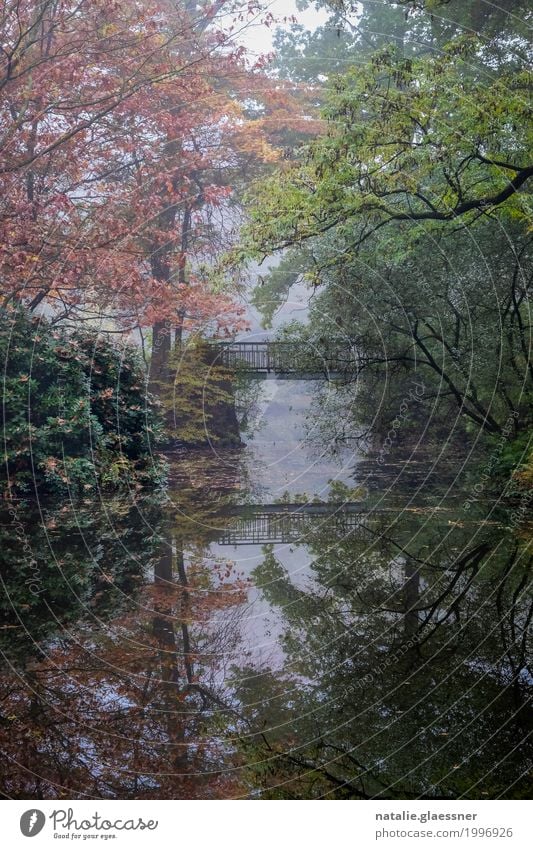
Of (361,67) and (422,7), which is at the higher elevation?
(422,7)

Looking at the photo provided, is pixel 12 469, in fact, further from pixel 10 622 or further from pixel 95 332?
pixel 10 622

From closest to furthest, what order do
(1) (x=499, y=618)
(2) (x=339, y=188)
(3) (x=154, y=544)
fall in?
(1) (x=499, y=618)
(3) (x=154, y=544)
(2) (x=339, y=188)

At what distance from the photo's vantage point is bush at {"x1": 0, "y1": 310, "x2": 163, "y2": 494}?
31.9 feet

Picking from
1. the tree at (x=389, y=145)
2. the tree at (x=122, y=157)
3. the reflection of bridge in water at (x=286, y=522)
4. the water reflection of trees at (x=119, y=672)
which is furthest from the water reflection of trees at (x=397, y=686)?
the tree at (x=122, y=157)

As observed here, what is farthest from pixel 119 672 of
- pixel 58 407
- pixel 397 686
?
pixel 58 407

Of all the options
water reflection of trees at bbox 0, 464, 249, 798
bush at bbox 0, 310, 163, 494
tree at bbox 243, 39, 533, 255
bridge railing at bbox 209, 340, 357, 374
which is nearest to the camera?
water reflection of trees at bbox 0, 464, 249, 798

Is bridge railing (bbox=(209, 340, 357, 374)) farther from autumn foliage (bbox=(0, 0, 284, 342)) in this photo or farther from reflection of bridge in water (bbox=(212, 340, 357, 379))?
autumn foliage (bbox=(0, 0, 284, 342))

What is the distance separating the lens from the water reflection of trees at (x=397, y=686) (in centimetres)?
348

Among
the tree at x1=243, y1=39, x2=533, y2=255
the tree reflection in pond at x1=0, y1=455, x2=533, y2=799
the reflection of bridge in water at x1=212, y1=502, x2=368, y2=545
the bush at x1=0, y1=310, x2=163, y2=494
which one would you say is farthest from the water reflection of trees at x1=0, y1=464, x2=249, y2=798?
the tree at x1=243, y1=39, x2=533, y2=255

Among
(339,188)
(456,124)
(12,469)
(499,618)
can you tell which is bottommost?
(499,618)

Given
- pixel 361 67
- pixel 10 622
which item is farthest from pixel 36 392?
pixel 361 67

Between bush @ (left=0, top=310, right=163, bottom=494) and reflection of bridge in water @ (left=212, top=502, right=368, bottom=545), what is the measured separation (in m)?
1.84

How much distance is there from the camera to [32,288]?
9828 mm

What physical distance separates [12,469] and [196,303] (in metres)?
3.17
